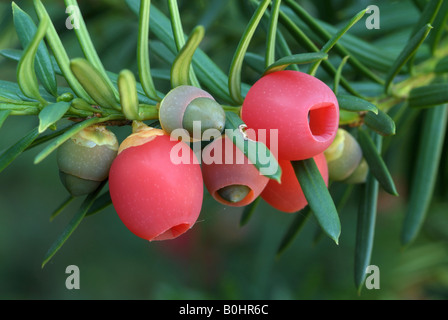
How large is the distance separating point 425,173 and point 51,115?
2.71 feet

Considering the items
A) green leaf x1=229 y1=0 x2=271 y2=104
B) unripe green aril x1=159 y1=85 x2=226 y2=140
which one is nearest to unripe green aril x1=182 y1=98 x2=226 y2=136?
unripe green aril x1=159 y1=85 x2=226 y2=140

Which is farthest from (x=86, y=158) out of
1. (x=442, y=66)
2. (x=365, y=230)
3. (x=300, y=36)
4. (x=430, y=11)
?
(x=442, y=66)

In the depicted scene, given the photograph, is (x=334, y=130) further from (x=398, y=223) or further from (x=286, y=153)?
(x=398, y=223)

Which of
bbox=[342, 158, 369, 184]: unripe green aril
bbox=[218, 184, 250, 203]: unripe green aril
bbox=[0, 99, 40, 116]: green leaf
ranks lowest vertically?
bbox=[218, 184, 250, 203]: unripe green aril

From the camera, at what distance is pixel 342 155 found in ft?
2.75

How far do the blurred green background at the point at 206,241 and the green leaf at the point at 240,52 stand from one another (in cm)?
23

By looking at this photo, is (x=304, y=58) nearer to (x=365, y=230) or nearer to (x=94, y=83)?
(x=94, y=83)

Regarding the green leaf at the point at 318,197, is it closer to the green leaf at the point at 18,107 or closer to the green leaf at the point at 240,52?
the green leaf at the point at 240,52

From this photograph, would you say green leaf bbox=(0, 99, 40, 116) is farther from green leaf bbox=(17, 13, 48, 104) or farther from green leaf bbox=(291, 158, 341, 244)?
green leaf bbox=(291, 158, 341, 244)

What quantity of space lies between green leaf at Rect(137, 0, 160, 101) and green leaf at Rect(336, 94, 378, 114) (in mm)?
273

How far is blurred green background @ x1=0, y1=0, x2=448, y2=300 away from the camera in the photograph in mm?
1529

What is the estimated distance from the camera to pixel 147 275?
2684mm
